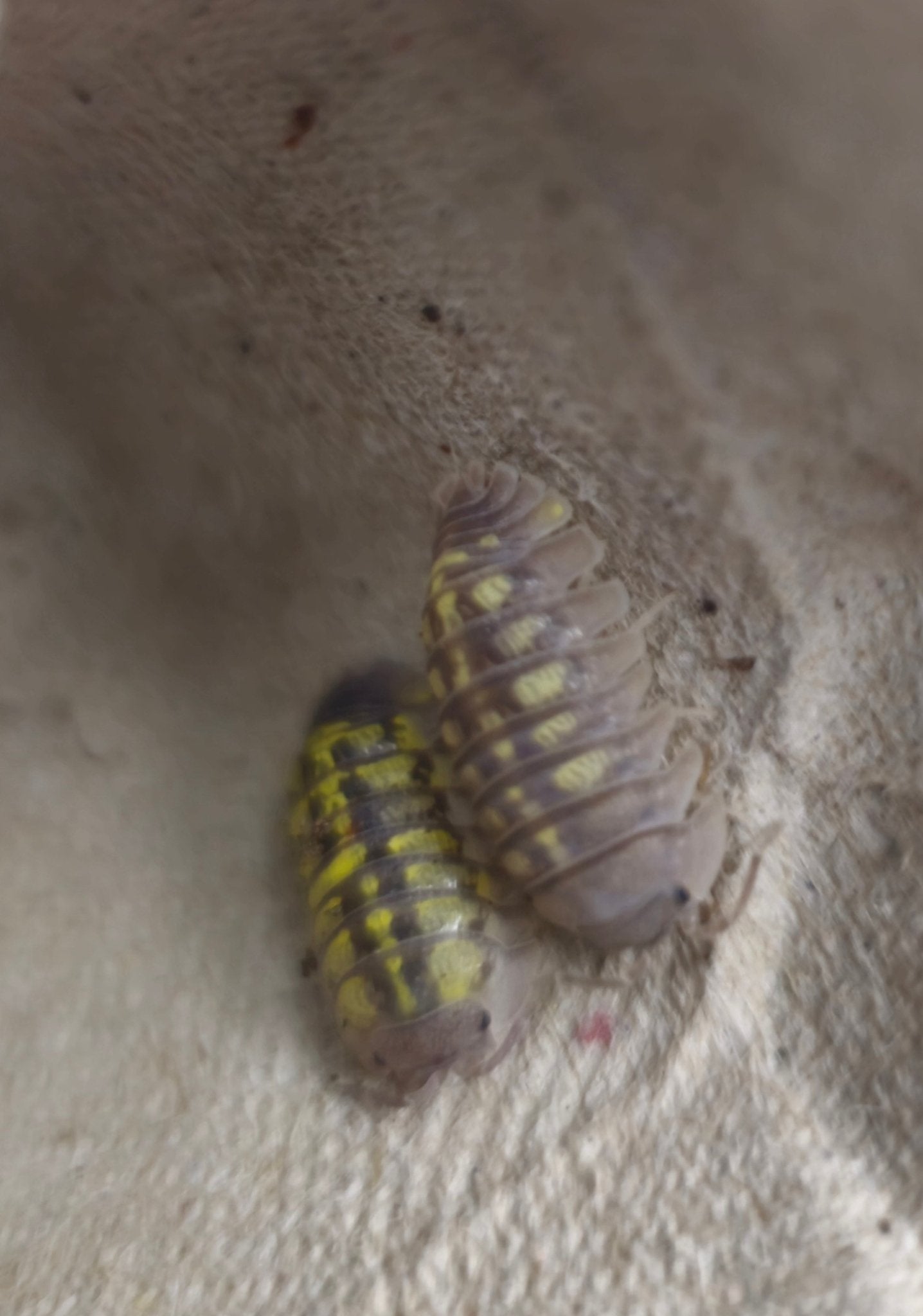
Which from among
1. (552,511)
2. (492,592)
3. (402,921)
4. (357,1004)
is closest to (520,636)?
(492,592)

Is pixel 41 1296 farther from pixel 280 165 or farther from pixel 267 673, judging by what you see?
pixel 280 165

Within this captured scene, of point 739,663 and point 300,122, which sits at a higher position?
point 300,122

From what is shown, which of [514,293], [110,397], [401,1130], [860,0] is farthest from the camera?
[110,397]

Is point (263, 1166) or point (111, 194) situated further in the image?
point (111, 194)

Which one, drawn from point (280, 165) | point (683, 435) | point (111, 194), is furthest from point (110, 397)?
point (683, 435)

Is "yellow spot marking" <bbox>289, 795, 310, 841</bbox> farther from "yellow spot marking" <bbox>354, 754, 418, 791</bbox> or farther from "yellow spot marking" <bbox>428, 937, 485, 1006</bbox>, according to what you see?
"yellow spot marking" <bbox>428, 937, 485, 1006</bbox>

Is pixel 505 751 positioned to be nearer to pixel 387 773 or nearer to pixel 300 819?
pixel 387 773

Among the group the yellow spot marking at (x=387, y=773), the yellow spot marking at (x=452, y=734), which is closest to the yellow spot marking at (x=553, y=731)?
the yellow spot marking at (x=452, y=734)
